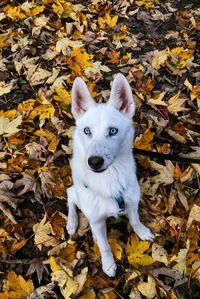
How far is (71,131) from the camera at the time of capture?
397 cm

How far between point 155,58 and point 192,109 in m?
0.95

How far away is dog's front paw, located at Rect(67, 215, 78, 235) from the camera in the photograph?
331 centimetres

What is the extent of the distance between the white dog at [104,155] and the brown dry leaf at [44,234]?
46 centimetres

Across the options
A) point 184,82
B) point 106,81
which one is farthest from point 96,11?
point 184,82

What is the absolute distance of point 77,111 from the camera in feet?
9.07

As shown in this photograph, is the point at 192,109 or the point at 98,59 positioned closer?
the point at 192,109

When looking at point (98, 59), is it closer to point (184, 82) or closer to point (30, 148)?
point (184, 82)

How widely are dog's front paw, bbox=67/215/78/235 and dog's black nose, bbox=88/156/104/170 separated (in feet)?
3.59

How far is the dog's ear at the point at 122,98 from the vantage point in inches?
104

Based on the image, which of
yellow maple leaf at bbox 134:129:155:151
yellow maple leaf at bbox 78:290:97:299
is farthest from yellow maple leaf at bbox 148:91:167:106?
yellow maple leaf at bbox 78:290:97:299

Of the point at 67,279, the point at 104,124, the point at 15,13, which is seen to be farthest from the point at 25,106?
the point at 67,279

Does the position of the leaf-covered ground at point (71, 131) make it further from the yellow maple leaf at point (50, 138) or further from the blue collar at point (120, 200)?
the blue collar at point (120, 200)

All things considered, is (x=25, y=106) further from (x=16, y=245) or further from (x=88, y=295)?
(x=88, y=295)

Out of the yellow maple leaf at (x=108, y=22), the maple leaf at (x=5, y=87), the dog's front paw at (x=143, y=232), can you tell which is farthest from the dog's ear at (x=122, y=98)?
the yellow maple leaf at (x=108, y=22)
